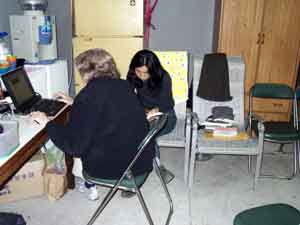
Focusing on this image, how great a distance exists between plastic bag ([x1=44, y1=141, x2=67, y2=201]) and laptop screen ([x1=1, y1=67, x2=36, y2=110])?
17.3 inches

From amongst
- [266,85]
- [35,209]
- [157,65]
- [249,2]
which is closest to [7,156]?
[35,209]

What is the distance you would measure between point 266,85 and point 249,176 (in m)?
0.86

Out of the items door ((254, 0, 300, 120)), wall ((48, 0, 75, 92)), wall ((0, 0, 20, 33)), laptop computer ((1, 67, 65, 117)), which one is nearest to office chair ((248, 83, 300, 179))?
door ((254, 0, 300, 120))

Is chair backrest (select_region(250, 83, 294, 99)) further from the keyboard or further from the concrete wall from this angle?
the keyboard

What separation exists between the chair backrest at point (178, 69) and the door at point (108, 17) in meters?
0.43

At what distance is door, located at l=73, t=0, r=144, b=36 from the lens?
3059mm

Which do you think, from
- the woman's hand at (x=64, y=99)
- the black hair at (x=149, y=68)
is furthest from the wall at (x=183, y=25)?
the woman's hand at (x=64, y=99)

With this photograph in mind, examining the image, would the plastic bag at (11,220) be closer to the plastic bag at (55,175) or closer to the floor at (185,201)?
the floor at (185,201)

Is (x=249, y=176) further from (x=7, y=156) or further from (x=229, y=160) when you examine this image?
(x=7, y=156)

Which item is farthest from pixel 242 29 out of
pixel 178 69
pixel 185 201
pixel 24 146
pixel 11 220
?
pixel 11 220

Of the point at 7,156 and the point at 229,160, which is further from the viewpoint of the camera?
the point at 229,160

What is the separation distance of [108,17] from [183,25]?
997mm

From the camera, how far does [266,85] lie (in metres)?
2.88

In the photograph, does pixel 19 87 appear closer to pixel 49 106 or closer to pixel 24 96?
pixel 24 96
